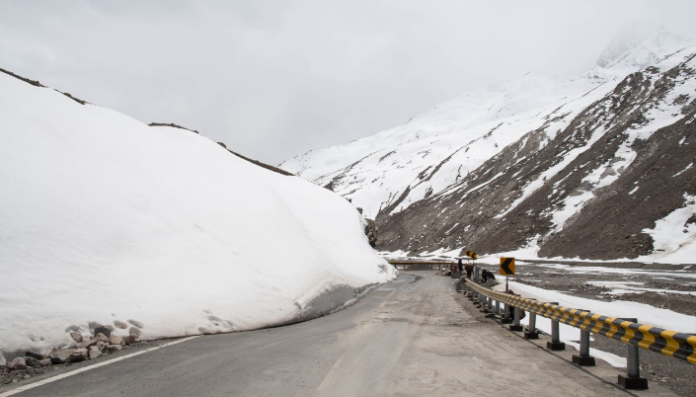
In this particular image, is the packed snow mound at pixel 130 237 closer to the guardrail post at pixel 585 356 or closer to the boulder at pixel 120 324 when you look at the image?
the boulder at pixel 120 324

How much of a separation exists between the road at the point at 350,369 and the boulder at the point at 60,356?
0.93 m

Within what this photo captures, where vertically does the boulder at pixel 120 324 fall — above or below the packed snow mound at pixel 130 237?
below

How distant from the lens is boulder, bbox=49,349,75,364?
737 centimetres

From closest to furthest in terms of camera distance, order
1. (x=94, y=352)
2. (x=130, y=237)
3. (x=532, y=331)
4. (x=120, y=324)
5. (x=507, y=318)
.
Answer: (x=94, y=352), (x=120, y=324), (x=532, y=331), (x=130, y=237), (x=507, y=318)

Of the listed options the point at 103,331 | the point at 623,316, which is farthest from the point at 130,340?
the point at 623,316

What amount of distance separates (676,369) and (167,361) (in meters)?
8.62

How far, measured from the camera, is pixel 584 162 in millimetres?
83250

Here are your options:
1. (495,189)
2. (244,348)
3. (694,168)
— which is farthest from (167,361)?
(495,189)

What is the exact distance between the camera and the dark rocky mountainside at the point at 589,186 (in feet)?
193

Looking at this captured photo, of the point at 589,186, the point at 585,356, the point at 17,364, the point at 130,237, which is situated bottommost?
the point at 17,364

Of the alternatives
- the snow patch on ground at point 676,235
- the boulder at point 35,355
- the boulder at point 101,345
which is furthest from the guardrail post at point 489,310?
the snow patch on ground at point 676,235

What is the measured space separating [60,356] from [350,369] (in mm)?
4658

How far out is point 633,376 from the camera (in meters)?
6.22

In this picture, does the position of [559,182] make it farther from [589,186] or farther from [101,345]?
[101,345]
